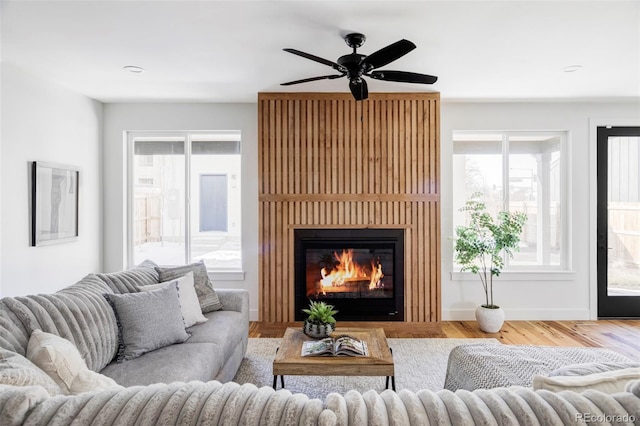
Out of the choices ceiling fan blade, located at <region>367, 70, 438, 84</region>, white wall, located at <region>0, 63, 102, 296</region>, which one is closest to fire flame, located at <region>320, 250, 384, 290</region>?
ceiling fan blade, located at <region>367, 70, 438, 84</region>

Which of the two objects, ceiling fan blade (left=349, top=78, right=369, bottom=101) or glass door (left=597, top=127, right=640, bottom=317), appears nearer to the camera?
ceiling fan blade (left=349, top=78, right=369, bottom=101)

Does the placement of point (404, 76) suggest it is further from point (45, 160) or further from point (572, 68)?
point (45, 160)

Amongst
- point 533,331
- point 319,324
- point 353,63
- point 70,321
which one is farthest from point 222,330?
point 533,331

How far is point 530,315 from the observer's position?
14.6ft

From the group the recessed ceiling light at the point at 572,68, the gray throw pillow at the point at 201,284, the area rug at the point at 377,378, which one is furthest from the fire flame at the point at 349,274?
the recessed ceiling light at the point at 572,68

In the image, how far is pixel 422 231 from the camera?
416 cm

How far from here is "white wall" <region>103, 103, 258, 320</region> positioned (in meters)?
4.48

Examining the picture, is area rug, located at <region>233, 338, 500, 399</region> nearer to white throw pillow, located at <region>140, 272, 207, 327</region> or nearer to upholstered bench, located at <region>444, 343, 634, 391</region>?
white throw pillow, located at <region>140, 272, 207, 327</region>

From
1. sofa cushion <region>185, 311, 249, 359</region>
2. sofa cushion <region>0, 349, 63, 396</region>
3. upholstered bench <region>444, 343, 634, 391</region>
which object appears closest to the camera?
sofa cushion <region>0, 349, 63, 396</region>

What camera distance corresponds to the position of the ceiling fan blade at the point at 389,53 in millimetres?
2119

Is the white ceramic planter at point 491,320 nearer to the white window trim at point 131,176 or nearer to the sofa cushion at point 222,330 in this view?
the sofa cushion at point 222,330

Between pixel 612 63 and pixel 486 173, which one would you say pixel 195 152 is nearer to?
pixel 486 173

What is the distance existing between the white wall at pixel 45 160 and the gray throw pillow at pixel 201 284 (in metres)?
1.28
